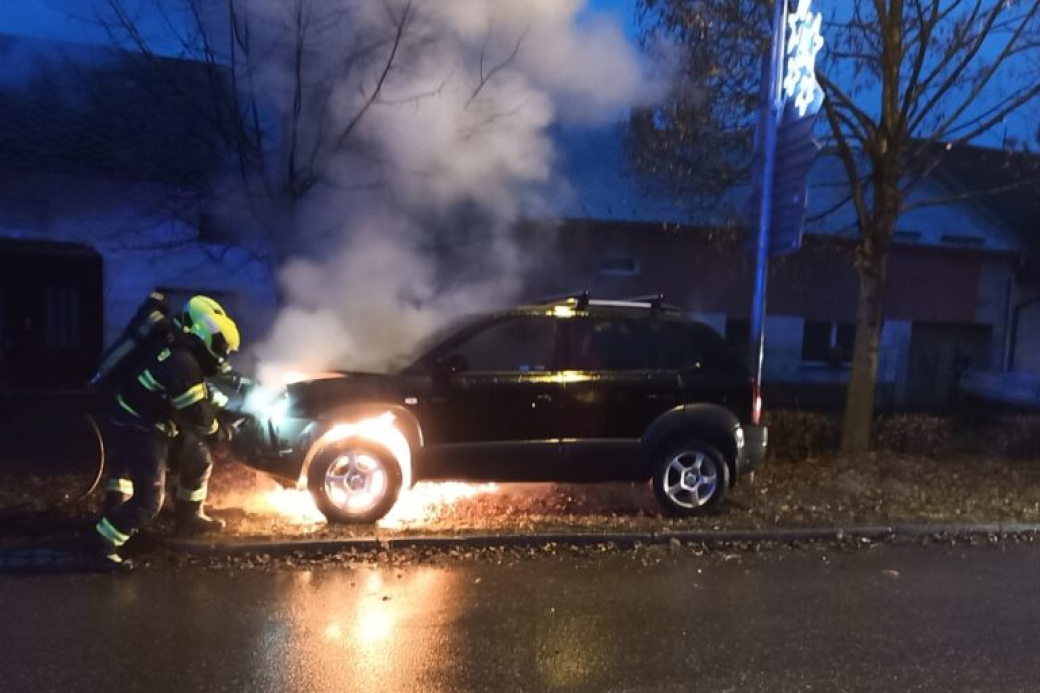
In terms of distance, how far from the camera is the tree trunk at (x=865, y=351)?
8.34 metres

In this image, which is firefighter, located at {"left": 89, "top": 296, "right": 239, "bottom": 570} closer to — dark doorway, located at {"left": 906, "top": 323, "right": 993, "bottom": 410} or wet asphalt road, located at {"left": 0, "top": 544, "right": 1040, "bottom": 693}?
wet asphalt road, located at {"left": 0, "top": 544, "right": 1040, "bottom": 693}

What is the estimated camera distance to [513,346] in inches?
238

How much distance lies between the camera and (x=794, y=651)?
12.5 feet

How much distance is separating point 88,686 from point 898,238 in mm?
14848

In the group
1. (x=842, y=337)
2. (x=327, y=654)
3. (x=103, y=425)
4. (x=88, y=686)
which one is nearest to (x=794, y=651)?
(x=327, y=654)

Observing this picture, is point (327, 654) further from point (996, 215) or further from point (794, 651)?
point (996, 215)

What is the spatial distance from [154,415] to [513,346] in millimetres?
2541

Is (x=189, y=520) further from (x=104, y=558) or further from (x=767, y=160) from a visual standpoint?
(x=767, y=160)

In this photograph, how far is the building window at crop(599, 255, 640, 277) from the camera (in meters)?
13.3

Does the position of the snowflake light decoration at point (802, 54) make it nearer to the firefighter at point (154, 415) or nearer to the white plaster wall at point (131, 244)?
the firefighter at point (154, 415)

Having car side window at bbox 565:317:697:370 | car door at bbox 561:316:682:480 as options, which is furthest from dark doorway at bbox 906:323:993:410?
car door at bbox 561:316:682:480

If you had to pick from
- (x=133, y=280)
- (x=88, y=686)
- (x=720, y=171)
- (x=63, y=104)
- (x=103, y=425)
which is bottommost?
(x=88, y=686)

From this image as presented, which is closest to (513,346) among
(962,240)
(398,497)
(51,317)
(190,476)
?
(398,497)

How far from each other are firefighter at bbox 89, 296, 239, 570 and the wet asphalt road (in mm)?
342
